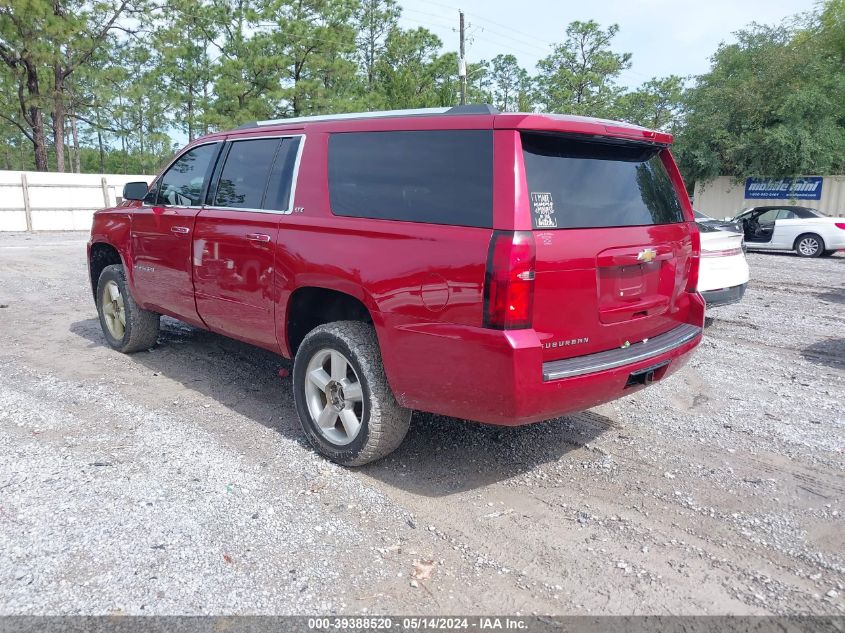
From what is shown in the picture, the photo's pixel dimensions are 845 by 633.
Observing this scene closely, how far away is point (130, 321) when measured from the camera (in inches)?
225

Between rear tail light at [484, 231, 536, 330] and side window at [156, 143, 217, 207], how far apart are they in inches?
112

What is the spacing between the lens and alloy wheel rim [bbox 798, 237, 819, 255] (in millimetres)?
16297

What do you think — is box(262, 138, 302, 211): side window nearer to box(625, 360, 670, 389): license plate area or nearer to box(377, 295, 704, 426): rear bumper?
box(377, 295, 704, 426): rear bumper

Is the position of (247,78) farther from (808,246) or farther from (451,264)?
(451,264)

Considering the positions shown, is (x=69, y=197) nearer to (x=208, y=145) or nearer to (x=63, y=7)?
(x=63, y=7)

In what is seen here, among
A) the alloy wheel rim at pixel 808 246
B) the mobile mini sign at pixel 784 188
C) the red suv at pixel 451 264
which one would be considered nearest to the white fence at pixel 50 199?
the red suv at pixel 451 264

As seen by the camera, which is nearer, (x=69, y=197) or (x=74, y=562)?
(x=74, y=562)

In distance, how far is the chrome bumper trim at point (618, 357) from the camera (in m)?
3.04

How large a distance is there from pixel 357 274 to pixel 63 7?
28150mm

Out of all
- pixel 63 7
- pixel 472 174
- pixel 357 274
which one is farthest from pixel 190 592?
pixel 63 7

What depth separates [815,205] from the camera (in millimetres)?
26016

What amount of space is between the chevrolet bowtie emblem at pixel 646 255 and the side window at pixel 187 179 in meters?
3.22

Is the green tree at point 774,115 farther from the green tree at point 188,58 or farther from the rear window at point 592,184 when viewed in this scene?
the rear window at point 592,184

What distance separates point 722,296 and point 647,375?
3871mm
